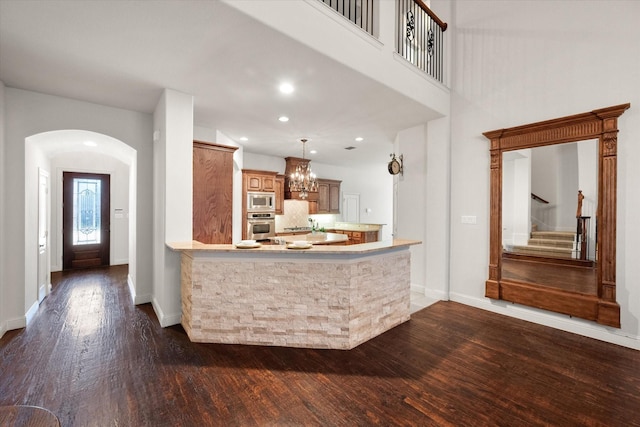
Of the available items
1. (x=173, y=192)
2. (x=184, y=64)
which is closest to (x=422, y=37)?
(x=184, y=64)

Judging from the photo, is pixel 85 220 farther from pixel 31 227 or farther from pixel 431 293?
pixel 431 293

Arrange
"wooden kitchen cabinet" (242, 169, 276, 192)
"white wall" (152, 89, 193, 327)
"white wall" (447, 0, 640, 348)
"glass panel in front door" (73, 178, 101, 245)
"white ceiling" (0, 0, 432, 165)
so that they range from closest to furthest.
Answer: "white ceiling" (0, 0, 432, 165), "white wall" (447, 0, 640, 348), "white wall" (152, 89, 193, 327), "glass panel in front door" (73, 178, 101, 245), "wooden kitchen cabinet" (242, 169, 276, 192)

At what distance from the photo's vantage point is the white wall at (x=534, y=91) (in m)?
2.96

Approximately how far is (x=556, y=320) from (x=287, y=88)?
419cm

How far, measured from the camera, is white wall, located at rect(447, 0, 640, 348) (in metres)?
2.96

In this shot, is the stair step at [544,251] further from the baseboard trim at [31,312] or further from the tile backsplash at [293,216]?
the baseboard trim at [31,312]

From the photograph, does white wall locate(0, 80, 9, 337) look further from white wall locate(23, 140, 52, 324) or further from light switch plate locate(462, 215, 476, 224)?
light switch plate locate(462, 215, 476, 224)

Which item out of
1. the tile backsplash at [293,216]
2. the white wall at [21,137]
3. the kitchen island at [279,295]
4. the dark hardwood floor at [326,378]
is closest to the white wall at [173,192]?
the dark hardwood floor at [326,378]

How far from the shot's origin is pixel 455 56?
14.3 feet

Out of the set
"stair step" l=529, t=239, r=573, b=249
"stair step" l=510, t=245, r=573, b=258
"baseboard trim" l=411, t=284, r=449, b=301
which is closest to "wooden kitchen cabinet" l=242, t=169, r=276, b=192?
"baseboard trim" l=411, t=284, r=449, b=301

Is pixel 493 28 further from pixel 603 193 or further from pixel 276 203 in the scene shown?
pixel 276 203

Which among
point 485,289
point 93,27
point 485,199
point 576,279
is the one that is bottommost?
point 485,289

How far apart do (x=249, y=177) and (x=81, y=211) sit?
3783 mm

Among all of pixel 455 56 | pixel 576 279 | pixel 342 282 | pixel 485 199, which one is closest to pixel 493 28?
pixel 455 56
